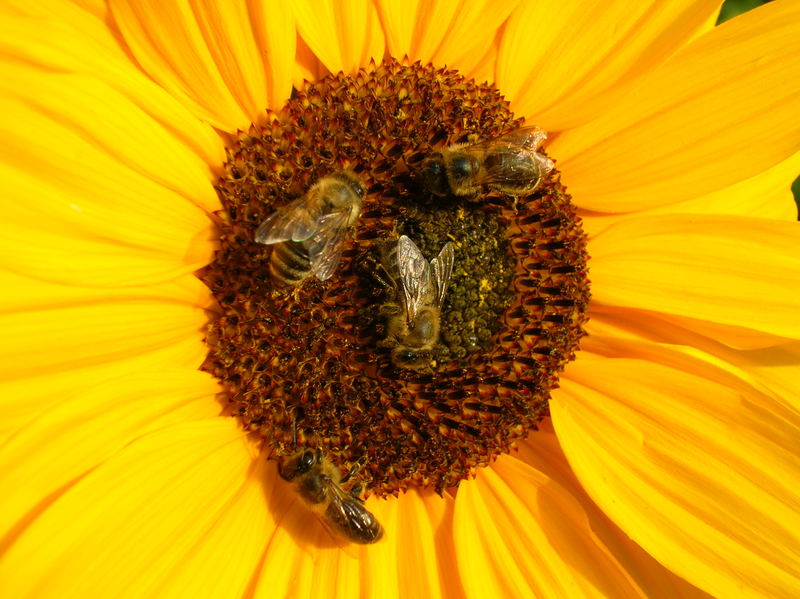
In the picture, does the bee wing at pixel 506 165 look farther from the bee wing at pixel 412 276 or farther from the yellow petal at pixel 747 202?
the yellow petal at pixel 747 202

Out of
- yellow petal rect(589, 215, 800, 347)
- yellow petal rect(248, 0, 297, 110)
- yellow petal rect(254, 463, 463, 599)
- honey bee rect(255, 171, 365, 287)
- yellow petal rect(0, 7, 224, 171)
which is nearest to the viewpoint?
yellow petal rect(0, 7, 224, 171)

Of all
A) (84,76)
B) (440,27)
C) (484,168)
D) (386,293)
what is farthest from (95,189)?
(440,27)

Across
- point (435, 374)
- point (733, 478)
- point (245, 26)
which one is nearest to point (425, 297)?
point (435, 374)

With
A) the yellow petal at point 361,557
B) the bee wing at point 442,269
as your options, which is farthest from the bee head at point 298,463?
the bee wing at point 442,269

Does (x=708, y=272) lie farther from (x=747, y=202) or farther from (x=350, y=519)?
(x=350, y=519)

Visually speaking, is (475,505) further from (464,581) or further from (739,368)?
(739,368)

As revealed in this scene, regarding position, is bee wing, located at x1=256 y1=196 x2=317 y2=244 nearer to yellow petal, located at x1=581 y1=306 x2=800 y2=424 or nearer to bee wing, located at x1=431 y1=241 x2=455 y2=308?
bee wing, located at x1=431 y1=241 x2=455 y2=308

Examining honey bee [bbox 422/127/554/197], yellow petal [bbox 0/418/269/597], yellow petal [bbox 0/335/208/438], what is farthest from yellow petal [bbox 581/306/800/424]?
yellow petal [bbox 0/335/208/438]
